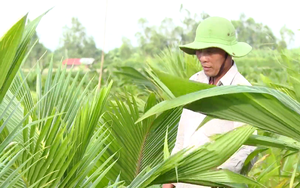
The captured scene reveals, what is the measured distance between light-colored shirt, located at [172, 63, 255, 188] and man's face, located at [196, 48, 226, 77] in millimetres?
40

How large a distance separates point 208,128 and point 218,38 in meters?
0.29

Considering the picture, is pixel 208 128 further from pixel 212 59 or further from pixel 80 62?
pixel 80 62

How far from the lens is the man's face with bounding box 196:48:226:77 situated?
171cm

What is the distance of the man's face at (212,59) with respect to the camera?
171cm

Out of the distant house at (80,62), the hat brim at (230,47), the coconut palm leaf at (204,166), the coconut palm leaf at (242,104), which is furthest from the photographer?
the hat brim at (230,47)

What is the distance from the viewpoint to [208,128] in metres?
1.65

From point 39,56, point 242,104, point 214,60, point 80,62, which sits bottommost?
point 242,104

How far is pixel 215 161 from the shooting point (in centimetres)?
106

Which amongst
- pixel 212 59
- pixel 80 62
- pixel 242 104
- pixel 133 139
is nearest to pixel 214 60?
pixel 212 59

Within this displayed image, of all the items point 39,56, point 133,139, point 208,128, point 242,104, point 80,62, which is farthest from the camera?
point 39,56

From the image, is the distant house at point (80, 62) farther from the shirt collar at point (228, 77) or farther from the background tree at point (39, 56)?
the shirt collar at point (228, 77)

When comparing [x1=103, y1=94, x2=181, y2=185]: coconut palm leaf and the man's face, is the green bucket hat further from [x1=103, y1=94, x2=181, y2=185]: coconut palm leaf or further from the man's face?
[x1=103, y1=94, x2=181, y2=185]: coconut palm leaf

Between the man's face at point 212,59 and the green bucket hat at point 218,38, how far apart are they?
0.03 m

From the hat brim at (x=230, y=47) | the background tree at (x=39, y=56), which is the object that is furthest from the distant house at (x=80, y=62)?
the hat brim at (x=230, y=47)
